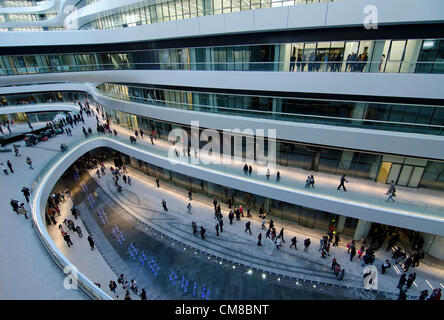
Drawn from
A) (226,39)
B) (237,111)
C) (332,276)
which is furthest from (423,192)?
(226,39)

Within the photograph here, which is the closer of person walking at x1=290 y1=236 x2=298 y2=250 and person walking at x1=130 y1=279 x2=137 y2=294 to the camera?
person walking at x1=130 y1=279 x2=137 y2=294

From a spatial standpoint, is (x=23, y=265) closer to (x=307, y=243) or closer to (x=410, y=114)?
(x=307, y=243)

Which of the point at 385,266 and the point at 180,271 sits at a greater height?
the point at 385,266

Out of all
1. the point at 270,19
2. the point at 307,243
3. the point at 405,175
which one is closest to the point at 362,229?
the point at 307,243

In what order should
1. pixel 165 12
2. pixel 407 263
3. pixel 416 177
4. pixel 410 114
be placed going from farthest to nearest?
pixel 165 12
pixel 416 177
pixel 407 263
pixel 410 114

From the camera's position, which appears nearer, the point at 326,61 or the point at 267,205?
the point at 326,61

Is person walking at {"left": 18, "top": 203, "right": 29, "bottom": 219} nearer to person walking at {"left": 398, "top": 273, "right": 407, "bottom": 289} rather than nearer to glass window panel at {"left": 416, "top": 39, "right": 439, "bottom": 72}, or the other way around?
person walking at {"left": 398, "top": 273, "right": 407, "bottom": 289}

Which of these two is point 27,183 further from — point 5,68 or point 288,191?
point 5,68

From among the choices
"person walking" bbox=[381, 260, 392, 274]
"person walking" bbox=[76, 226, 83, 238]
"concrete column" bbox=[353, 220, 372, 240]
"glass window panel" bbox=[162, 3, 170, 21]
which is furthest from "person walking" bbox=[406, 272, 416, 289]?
"glass window panel" bbox=[162, 3, 170, 21]

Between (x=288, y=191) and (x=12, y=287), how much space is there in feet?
42.8

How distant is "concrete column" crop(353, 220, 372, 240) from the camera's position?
1384 centimetres

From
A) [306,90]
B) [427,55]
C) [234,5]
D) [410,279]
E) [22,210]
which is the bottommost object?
[410,279]

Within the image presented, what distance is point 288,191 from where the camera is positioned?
1375 centimetres

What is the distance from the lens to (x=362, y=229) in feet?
46.1
